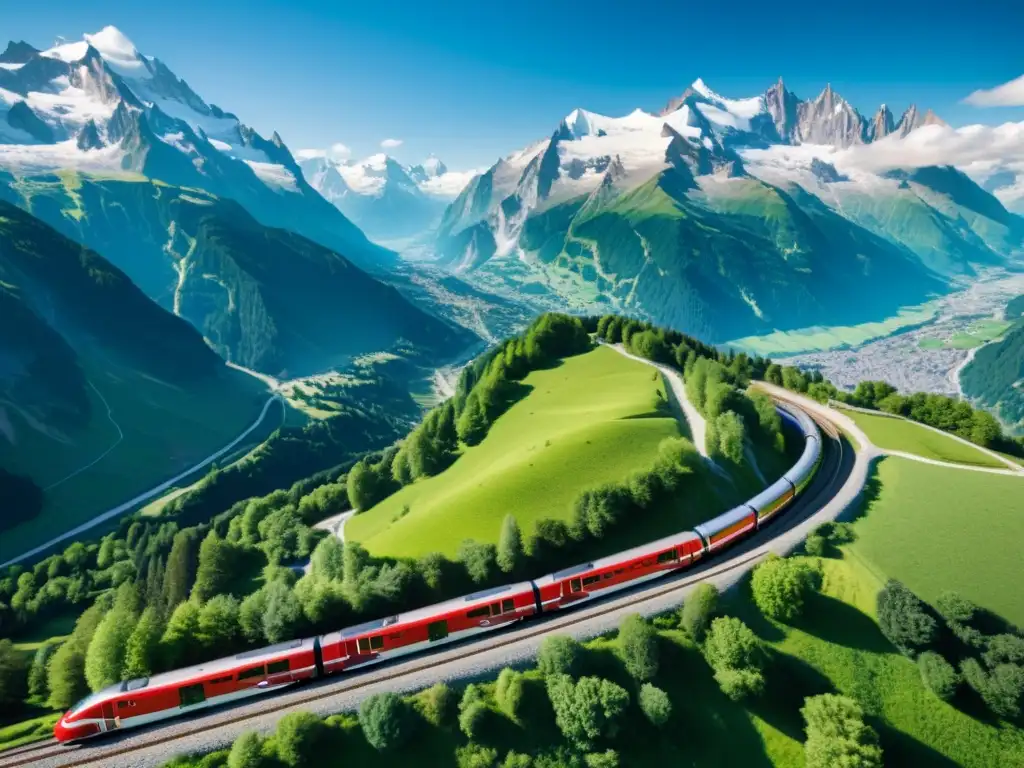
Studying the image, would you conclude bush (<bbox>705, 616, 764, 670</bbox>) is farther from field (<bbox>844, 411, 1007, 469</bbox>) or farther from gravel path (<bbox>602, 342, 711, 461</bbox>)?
field (<bbox>844, 411, 1007, 469</bbox>)

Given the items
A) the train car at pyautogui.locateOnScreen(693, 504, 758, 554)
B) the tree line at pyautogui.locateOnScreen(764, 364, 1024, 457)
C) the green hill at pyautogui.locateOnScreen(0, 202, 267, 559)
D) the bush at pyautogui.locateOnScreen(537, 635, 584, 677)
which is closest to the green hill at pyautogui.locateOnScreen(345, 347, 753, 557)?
the train car at pyautogui.locateOnScreen(693, 504, 758, 554)

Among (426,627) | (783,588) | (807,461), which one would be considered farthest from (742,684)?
(807,461)

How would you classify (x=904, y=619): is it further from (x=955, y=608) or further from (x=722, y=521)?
(x=722, y=521)

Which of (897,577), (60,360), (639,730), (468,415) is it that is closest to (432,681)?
(639,730)

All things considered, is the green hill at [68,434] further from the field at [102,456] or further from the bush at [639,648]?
the bush at [639,648]

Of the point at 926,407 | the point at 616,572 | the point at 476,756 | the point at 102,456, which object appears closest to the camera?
the point at 476,756

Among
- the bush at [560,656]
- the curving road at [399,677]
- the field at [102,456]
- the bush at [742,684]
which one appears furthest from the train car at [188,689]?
the field at [102,456]
